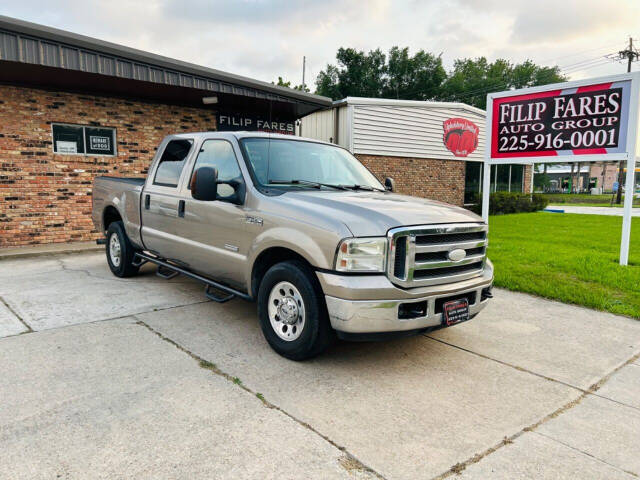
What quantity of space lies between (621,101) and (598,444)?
21.7ft

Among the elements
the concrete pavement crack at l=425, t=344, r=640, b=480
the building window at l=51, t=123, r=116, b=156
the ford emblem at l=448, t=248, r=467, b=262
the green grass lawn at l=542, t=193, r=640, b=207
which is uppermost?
the building window at l=51, t=123, r=116, b=156

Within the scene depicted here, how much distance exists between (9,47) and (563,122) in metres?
9.15

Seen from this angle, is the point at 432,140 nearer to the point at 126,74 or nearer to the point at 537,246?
the point at 537,246

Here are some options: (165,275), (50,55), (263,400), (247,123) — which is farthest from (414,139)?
(263,400)

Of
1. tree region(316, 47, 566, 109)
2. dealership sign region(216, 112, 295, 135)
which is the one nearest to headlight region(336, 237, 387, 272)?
dealership sign region(216, 112, 295, 135)

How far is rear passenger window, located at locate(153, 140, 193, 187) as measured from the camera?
541 cm

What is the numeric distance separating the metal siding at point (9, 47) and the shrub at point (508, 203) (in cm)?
1695

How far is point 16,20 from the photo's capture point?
7.43 m

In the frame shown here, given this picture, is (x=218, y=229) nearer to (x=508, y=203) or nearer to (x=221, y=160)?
(x=221, y=160)

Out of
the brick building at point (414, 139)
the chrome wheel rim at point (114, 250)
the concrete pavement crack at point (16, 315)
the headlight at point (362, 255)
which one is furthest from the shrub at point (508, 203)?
the concrete pavement crack at point (16, 315)

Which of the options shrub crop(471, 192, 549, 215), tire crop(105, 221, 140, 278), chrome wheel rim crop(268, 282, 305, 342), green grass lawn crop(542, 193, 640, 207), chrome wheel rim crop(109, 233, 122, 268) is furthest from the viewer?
green grass lawn crop(542, 193, 640, 207)

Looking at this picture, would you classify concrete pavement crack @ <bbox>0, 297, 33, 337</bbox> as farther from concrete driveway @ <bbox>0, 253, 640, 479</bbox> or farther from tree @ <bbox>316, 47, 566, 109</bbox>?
tree @ <bbox>316, 47, 566, 109</bbox>

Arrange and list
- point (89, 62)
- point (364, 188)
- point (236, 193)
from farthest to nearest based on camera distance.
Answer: point (89, 62) → point (364, 188) → point (236, 193)

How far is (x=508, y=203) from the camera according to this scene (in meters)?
21.2
